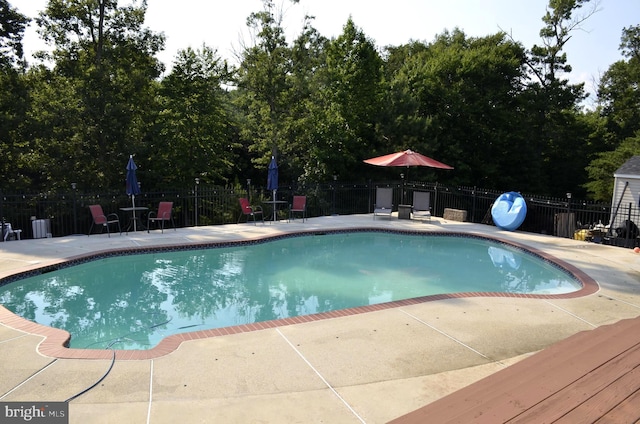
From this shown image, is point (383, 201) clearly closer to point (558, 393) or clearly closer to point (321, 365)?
point (321, 365)

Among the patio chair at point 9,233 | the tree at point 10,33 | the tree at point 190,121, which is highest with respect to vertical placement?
the tree at point 10,33

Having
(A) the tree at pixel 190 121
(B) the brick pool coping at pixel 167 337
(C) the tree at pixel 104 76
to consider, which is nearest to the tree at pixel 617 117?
(B) the brick pool coping at pixel 167 337

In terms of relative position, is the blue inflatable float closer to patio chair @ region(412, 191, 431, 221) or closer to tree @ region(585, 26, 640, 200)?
patio chair @ region(412, 191, 431, 221)

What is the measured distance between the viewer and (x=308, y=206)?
58.8 feet

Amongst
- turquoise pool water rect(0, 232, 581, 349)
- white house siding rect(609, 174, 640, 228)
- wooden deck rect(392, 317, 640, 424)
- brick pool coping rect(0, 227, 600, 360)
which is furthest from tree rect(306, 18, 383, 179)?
wooden deck rect(392, 317, 640, 424)

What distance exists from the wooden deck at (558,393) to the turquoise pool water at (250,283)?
424 centimetres

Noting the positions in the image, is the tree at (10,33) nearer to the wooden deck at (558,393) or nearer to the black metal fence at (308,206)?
the black metal fence at (308,206)

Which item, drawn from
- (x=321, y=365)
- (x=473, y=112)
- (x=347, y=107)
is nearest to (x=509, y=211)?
(x=347, y=107)

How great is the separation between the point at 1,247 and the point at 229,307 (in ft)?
20.7

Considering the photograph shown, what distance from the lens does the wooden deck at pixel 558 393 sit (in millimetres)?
3057

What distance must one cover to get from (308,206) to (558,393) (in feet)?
48.6

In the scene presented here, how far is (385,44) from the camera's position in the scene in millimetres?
40094

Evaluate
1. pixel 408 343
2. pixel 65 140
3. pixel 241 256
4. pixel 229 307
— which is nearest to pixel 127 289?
pixel 229 307

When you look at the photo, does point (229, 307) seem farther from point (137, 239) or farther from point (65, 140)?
point (65, 140)
